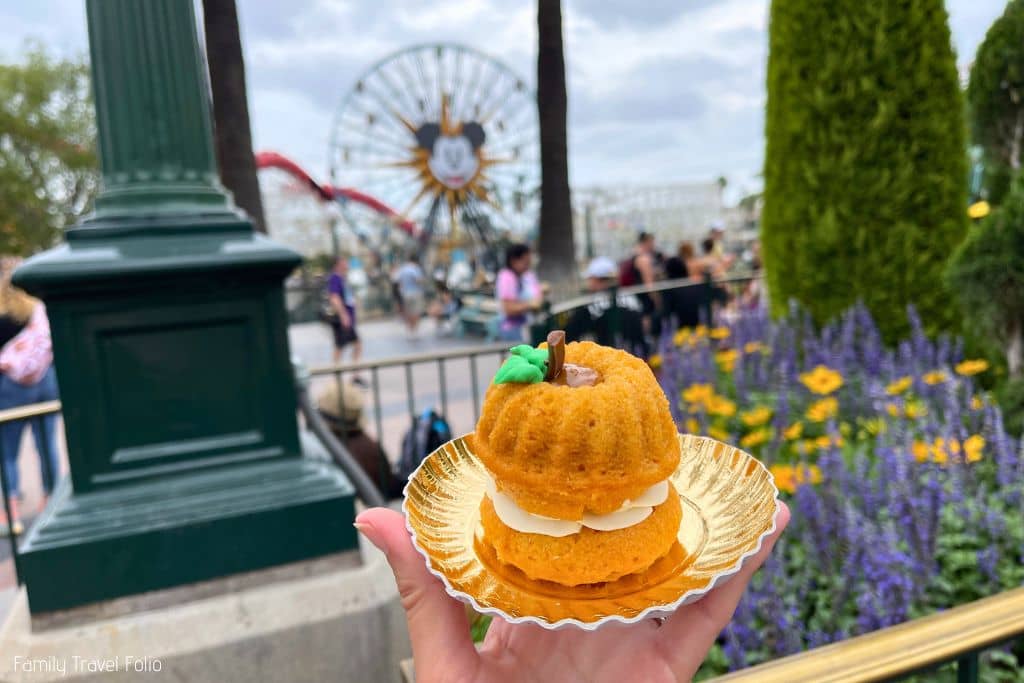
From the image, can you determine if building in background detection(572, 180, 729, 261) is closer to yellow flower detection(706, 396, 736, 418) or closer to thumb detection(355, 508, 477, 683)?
yellow flower detection(706, 396, 736, 418)

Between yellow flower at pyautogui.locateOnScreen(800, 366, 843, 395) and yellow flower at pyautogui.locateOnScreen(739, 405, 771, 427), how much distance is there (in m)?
0.26

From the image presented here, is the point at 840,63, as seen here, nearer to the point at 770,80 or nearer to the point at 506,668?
the point at 770,80

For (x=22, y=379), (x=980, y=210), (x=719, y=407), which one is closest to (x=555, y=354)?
(x=719, y=407)

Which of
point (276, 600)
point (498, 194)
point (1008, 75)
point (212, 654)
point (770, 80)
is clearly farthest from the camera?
point (498, 194)

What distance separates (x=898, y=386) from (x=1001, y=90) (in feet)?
6.28

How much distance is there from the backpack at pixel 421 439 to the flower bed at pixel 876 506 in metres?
1.42

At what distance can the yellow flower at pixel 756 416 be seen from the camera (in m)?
3.42

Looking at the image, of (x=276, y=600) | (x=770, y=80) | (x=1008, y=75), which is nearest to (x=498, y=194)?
(x=770, y=80)

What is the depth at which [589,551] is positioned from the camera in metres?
1.12

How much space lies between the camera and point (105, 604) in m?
2.30

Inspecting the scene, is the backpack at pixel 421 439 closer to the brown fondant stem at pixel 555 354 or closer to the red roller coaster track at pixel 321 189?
the brown fondant stem at pixel 555 354

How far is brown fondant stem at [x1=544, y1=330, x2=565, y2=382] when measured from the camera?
1016mm

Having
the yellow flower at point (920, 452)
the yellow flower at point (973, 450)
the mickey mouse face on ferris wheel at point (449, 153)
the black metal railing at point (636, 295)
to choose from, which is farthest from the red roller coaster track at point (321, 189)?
the yellow flower at point (973, 450)

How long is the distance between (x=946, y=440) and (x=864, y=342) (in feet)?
5.66
